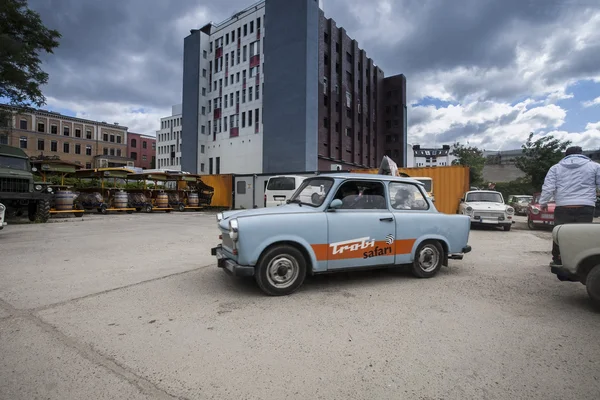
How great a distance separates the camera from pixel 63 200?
14836mm

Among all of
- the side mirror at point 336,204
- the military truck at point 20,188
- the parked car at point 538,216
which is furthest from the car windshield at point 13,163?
the parked car at point 538,216

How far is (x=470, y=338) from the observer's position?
10.1ft

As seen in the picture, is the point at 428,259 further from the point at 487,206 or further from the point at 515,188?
the point at 515,188

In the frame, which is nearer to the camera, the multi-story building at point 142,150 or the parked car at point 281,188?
the parked car at point 281,188

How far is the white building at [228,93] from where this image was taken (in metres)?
39.1

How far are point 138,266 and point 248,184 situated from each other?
20446mm

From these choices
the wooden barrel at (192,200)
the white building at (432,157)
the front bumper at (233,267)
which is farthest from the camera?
the white building at (432,157)

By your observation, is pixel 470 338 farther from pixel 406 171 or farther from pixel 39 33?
pixel 39 33

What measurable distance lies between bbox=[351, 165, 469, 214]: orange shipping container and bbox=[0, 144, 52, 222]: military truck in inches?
540

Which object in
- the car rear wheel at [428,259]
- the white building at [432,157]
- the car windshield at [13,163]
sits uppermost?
the white building at [432,157]

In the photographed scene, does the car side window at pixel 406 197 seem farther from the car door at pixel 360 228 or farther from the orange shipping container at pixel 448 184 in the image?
the orange shipping container at pixel 448 184

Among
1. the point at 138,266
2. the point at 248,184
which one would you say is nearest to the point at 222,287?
the point at 138,266

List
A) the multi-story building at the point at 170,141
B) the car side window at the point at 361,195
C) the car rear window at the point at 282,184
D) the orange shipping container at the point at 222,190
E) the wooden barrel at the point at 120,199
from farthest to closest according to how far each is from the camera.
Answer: the multi-story building at the point at 170,141 < the orange shipping container at the point at 222,190 < the wooden barrel at the point at 120,199 < the car rear window at the point at 282,184 < the car side window at the point at 361,195

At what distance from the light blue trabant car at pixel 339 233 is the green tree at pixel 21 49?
1780cm
